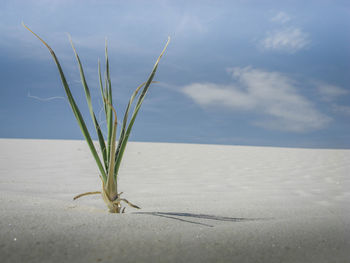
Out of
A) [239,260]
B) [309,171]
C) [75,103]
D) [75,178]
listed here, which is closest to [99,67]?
[75,103]

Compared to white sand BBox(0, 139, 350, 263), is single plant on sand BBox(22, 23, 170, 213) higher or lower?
higher

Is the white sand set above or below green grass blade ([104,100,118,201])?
below

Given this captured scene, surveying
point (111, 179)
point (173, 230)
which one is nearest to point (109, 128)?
point (111, 179)

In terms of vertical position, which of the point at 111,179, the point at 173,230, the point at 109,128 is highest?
the point at 109,128

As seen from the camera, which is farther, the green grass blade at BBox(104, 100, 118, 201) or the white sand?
the green grass blade at BBox(104, 100, 118, 201)

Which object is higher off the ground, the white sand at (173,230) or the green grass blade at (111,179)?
the green grass blade at (111,179)

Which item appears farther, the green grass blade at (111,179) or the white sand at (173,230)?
the green grass blade at (111,179)

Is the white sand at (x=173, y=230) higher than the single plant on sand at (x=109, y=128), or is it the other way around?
the single plant on sand at (x=109, y=128)

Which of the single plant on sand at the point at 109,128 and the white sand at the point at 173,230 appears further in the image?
the single plant on sand at the point at 109,128

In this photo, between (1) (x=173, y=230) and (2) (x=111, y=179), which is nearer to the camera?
(1) (x=173, y=230)

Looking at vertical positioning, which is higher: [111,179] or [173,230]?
[111,179]

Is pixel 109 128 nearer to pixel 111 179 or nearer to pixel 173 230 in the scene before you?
pixel 111 179
